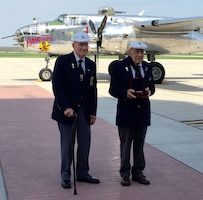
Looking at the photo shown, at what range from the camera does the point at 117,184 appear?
545 cm

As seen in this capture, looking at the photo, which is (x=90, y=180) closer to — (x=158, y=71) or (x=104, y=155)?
(x=104, y=155)

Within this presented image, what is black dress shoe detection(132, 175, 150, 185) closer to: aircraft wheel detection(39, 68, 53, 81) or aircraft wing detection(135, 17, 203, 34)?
aircraft wing detection(135, 17, 203, 34)

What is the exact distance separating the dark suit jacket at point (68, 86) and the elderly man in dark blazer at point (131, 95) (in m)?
0.36

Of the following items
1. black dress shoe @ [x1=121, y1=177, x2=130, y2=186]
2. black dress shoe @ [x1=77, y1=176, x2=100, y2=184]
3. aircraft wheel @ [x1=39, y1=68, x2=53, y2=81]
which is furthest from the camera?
aircraft wheel @ [x1=39, y1=68, x2=53, y2=81]

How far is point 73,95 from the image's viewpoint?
5199 mm

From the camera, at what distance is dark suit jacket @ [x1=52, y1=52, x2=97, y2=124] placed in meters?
5.14

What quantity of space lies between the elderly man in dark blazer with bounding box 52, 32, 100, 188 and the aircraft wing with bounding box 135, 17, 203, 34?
1337 cm

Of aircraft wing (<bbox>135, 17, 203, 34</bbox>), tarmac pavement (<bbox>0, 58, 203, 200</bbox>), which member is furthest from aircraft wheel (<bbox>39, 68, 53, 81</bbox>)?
tarmac pavement (<bbox>0, 58, 203, 200</bbox>)

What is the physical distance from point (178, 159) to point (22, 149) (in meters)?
2.64

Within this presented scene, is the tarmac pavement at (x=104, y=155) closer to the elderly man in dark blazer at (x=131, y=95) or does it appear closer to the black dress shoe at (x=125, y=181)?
the black dress shoe at (x=125, y=181)

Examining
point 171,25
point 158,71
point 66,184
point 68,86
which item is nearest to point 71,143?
point 66,184

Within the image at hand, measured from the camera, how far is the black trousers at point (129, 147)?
5.39 m

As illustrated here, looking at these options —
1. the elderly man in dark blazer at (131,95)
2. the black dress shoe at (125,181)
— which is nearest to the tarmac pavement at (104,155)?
the black dress shoe at (125,181)

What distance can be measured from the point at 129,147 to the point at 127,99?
0.65 metres
